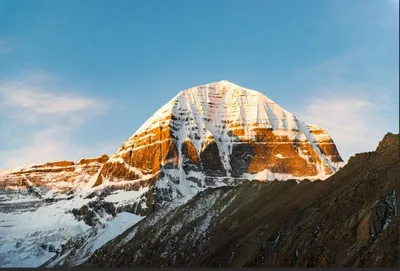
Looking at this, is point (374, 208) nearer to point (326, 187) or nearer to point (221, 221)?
point (326, 187)

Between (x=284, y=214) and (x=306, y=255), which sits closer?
(x=306, y=255)

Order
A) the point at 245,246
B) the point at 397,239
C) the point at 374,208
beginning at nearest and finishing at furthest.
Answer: the point at 397,239
the point at 374,208
the point at 245,246

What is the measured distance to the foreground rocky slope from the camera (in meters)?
120

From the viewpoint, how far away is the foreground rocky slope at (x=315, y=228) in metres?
120

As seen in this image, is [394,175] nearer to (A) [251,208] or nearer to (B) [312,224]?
(B) [312,224]

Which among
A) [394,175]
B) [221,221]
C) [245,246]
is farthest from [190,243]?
[394,175]

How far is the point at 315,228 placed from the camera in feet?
452

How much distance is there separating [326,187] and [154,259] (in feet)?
181

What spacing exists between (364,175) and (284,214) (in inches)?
890

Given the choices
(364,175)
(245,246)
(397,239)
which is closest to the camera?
(397,239)

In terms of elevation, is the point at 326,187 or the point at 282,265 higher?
the point at 326,187

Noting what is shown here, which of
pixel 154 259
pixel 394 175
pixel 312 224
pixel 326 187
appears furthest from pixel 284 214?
pixel 154 259

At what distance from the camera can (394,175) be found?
136 meters

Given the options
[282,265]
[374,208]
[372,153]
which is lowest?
[282,265]
